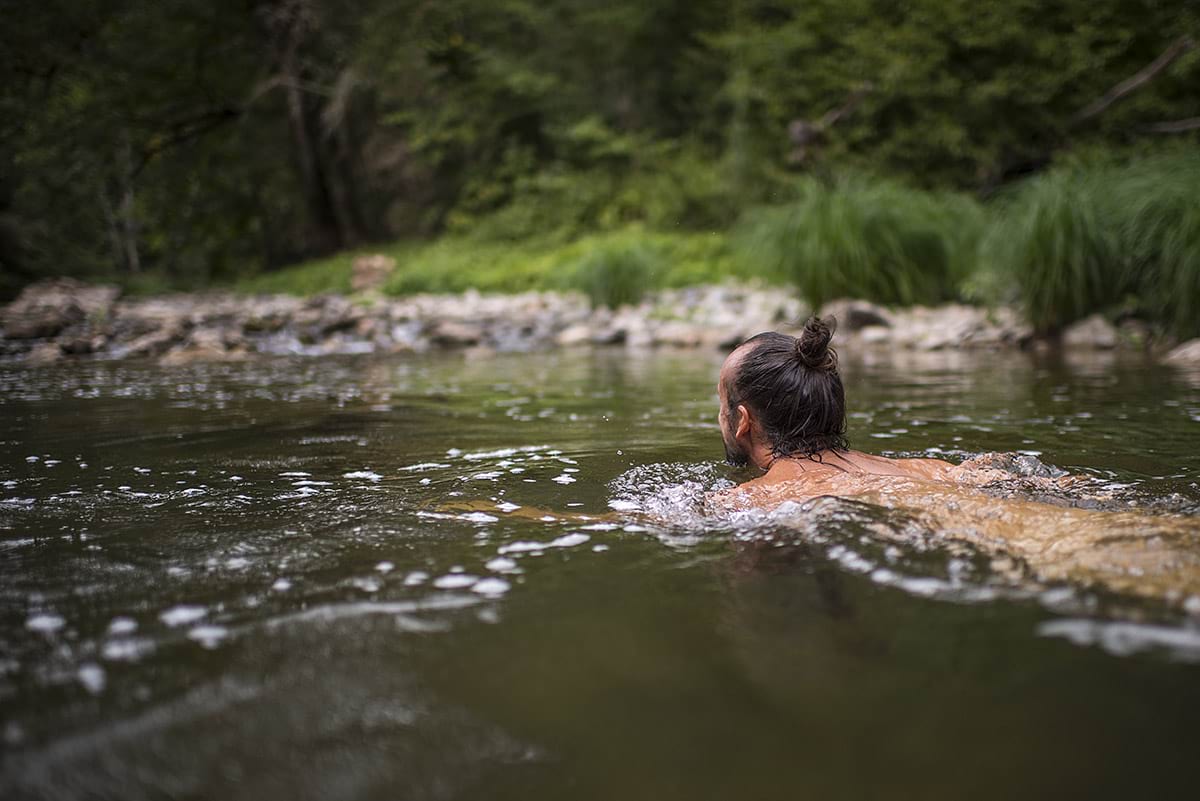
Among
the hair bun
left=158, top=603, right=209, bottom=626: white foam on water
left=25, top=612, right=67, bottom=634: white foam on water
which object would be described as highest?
the hair bun

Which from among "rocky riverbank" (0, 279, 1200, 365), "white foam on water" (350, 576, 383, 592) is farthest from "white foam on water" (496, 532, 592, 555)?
"rocky riverbank" (0, 279, 1200, 365)

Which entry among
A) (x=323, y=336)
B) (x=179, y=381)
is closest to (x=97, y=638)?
(x=179, y=381)

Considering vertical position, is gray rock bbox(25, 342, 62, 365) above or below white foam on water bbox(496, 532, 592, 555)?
above

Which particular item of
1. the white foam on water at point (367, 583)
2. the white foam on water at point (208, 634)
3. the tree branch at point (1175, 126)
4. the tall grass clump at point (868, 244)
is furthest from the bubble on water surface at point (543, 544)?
the tree branch at point (1175, 126)

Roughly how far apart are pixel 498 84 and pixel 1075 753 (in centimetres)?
2315

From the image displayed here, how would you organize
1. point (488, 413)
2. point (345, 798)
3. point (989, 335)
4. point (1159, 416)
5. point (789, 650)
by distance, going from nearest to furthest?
point (345, 798) < point (789, 650) < point (1159, 416) < point (488, 413) < point (989, 335)

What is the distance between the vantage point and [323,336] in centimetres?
1239

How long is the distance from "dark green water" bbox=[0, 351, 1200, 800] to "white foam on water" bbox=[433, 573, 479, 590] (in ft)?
0.04

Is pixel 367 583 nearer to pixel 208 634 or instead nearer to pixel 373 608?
pixel 373 608

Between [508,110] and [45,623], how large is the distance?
2261 cm

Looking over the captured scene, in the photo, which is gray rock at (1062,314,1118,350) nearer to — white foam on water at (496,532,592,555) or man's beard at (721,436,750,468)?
man's beard at (721,436,750,468)

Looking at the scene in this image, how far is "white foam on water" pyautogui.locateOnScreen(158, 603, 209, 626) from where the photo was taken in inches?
86.0

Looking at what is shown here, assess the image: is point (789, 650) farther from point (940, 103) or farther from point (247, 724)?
point (940, 103)

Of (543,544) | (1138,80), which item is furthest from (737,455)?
(1138,80)
